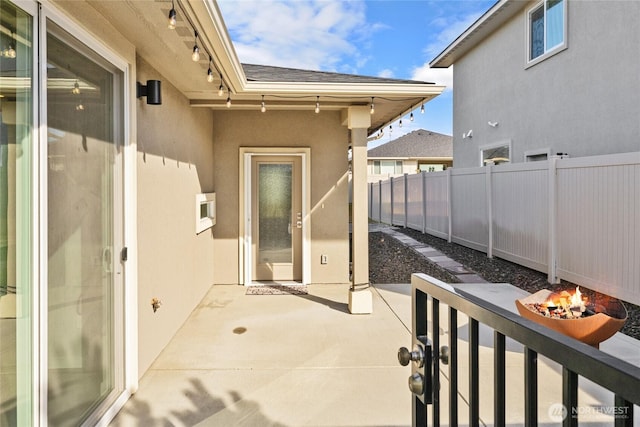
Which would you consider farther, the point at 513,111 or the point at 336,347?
the point at 513,111

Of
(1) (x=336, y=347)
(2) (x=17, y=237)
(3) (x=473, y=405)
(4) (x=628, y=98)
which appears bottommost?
(1) (x=336, y=347)

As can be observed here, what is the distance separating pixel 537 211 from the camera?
6.43m

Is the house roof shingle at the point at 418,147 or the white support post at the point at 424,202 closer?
the white support post at the point at 424,202

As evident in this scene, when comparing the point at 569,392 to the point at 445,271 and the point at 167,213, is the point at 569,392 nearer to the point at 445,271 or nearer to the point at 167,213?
the point at 167,213

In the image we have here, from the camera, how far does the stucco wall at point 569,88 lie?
6.68 metres

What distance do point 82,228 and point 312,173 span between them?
4.15 m

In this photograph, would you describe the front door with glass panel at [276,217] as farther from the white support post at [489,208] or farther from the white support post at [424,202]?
the white support post at [424,202]

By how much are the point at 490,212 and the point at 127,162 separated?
22.4ft

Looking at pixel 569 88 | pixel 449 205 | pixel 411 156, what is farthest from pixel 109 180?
pixel 411 156

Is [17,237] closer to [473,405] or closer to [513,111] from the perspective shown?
[473,405]

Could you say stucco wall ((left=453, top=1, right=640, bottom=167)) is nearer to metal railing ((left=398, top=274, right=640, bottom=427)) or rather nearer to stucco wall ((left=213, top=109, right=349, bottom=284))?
stucco wall ((left=213, top=109, right=349, bottom=284))

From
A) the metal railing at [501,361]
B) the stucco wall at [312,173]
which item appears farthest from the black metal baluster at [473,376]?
the stucco wall at [312,173]

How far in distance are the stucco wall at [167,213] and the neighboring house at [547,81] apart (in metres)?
6.93

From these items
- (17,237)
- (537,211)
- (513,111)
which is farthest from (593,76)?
(17,237)
